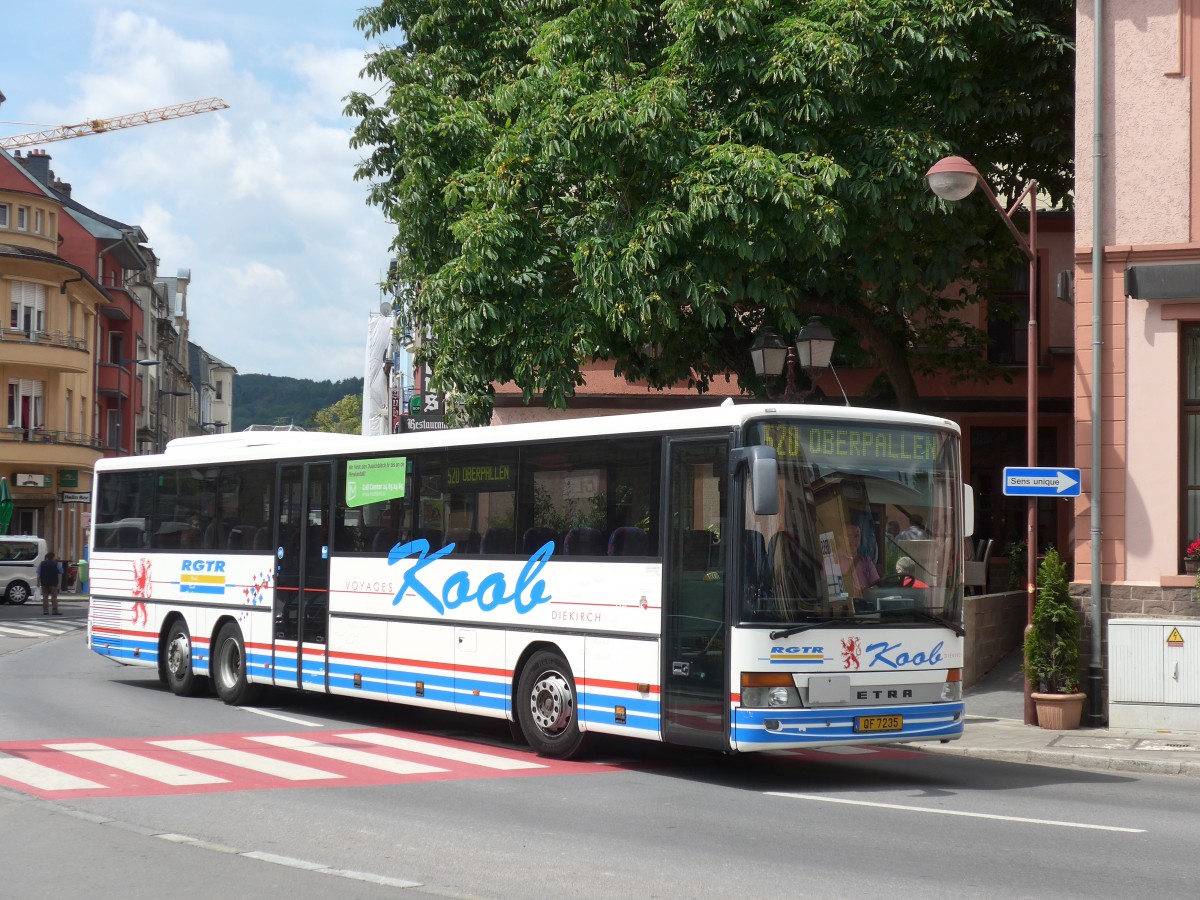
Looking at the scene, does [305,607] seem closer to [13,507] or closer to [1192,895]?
[1192,895]

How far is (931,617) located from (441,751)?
4.69 m

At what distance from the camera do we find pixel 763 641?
1162cm

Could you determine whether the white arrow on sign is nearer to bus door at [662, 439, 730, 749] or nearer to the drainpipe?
the drainpipe

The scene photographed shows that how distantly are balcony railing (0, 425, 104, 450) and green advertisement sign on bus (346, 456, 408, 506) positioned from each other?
149ft

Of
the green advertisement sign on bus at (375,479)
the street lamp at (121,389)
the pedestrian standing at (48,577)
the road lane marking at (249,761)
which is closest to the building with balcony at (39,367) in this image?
the street lamp at (121,389)

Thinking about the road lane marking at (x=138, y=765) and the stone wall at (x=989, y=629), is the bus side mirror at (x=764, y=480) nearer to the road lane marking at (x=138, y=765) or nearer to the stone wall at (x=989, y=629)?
the road lane marking at (x=138, y=765)

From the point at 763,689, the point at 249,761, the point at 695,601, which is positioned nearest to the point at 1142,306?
the point at 695,601

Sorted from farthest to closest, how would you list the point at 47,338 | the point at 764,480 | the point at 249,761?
the point at 47,338 → the point at 249,761 → the point at 764,480

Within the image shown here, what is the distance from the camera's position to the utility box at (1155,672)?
15.8 m

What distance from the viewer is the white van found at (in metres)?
48.9

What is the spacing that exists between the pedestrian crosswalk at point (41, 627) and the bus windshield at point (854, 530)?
2630 cm

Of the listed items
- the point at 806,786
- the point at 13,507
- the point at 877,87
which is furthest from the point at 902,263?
the point at 13,507

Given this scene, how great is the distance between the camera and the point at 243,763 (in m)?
12.8

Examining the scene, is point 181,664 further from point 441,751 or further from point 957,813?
point 957,813
